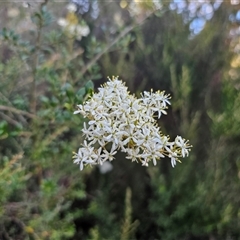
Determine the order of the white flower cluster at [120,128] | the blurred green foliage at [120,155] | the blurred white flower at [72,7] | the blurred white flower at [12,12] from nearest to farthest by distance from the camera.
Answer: the white flower cluster at [120,128] < the blurred green foliage at [120,155] < the blurred white flower at [12,12] < the blurred white flower at [72,7]

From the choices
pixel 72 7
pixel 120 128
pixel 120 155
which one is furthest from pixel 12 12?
pixel 120 128

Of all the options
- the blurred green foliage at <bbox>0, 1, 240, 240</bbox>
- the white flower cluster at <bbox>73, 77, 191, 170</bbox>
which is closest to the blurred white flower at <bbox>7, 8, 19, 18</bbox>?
the blurred green foliage at <bbox>0, 1, 240, 240</bbox>

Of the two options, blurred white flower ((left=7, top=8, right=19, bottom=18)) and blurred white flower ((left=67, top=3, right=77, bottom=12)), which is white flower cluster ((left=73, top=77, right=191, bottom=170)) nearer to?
blurred white flower ((left=7, top=8, right=19, bottom=18))

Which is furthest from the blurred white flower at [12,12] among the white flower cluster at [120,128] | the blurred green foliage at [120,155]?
the white flower cluster at [120,128]

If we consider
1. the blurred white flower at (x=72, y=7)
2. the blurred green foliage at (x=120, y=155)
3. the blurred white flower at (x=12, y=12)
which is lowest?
the blurred green foliage at (x=120, y=155)

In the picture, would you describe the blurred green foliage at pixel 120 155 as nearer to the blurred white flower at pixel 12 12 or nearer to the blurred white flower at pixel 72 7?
the blurred white flower at pixel 72 7

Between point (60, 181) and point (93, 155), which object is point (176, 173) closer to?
point (60, 181)

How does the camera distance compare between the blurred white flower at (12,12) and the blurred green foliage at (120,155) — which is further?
the blurred white flower at (12,12)

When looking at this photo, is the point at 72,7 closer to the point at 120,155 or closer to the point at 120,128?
the point at 120,155

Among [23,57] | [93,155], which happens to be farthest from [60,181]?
[93,155]
